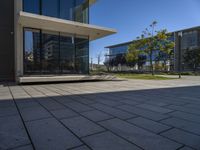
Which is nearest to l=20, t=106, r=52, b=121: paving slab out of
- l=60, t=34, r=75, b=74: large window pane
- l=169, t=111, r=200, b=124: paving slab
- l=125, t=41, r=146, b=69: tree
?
l=169, t=111, r=200, b=124: paving slab

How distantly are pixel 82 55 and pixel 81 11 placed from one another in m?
3.64

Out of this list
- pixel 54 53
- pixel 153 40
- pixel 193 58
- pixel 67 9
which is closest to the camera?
pixel 54 53

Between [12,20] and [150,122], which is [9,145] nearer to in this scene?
[150,122]

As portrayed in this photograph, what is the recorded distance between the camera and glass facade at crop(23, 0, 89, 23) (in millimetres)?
11297

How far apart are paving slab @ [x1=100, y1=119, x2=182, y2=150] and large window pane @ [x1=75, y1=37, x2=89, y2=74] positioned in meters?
10.4

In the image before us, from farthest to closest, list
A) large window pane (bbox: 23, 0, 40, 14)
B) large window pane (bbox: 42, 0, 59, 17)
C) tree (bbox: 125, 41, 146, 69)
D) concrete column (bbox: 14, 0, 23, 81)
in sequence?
1. tree (bbox: 125, 41, 146, 69)
2. large window pane (bbox: 42, 0, 59, 17)
3. large window pane (bbox: 23, 0, 40, 14)
4. concrete column (bbox: 14, 0, 23, 81)

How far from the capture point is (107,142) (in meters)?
2.41

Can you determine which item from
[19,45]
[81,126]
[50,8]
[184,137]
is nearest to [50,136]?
[81,126]

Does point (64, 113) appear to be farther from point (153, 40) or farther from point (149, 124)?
point (153, 40)

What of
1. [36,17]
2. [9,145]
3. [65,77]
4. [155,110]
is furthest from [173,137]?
[36,17]

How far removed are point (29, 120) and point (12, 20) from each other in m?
11.6

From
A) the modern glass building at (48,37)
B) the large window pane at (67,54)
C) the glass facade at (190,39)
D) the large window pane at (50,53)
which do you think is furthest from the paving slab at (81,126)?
the glass facade at (190,39)

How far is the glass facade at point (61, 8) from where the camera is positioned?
37.1ft

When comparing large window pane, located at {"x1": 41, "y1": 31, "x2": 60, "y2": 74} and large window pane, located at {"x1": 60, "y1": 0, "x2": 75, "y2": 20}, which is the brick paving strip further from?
large window pane, located at {"x1": 60, "y1": 0, "x2": 75, "y2": 20}
